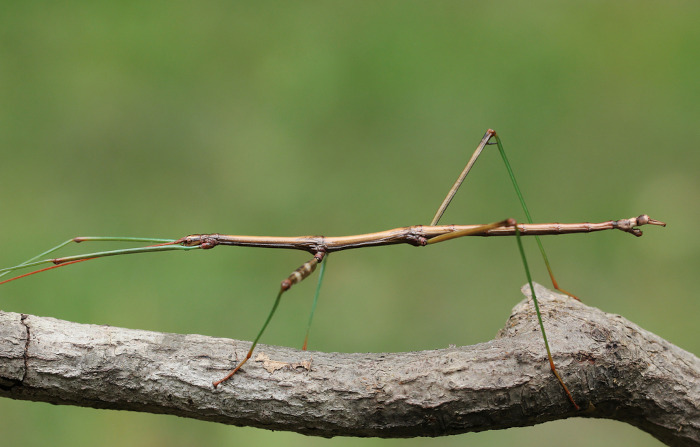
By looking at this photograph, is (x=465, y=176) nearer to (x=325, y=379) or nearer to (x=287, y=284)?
(x=287, y=284)

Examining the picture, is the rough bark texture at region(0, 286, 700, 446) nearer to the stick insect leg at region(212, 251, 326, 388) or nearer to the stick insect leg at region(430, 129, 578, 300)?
the stick insect leg at region(212, 251, 326, 388)

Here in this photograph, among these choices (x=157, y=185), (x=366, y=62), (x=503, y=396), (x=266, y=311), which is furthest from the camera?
(x=366, y=62)

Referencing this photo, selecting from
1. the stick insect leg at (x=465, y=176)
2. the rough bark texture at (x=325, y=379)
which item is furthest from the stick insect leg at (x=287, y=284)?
the stick insect leg at (x=465, y=176)

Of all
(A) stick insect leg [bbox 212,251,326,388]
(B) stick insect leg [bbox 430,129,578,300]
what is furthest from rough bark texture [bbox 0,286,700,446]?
(B) stick insect leg [bbox 430,129,578,300]

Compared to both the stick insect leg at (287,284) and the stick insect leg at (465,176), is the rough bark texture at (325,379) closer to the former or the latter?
the stick insect leg at (287,284)

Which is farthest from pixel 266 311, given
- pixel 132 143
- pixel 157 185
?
pixel 132 143

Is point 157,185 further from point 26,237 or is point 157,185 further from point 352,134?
point 352,134

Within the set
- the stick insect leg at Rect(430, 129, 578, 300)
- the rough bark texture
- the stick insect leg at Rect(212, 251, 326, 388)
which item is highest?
the stick insect leg at Rect(430, 129, 578, 300)

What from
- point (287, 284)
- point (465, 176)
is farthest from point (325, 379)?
point (465, 176)

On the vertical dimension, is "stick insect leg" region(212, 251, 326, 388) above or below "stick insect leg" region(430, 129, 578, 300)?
below
